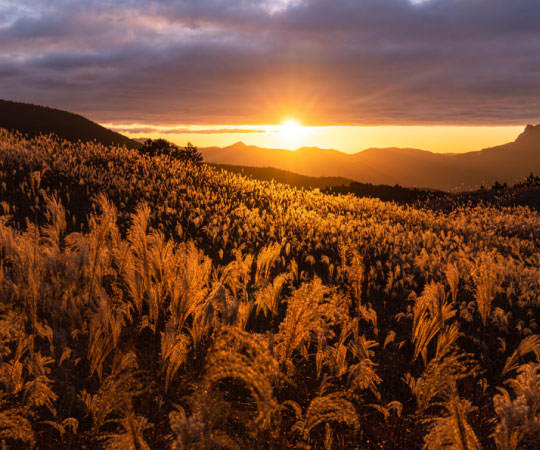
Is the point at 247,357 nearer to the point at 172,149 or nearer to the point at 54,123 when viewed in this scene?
the point at 172,149

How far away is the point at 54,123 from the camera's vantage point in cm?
5741

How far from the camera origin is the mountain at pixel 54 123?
53.1 meters

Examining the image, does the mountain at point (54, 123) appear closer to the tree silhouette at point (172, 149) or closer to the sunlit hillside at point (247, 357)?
the tree silhouette at point (172, 149)

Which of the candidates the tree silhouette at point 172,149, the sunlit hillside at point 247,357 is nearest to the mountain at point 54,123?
the tree silhouette at point 172,149

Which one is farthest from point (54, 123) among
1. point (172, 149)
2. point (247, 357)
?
point (247, 357)

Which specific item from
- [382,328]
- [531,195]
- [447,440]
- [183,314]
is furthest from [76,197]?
[531,195]

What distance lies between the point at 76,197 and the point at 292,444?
29.8ft

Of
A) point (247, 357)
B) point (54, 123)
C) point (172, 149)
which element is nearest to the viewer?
point (247, 357)

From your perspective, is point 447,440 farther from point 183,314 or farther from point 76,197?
point 76,197

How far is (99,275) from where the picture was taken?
12.4 ft

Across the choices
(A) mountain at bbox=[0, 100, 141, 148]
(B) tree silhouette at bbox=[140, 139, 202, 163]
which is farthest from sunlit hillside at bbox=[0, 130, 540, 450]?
(A) mountain at bbox=[0, 100, 141, 148]

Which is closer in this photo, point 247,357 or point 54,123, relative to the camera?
point 247,357

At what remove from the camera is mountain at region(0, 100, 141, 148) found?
53.1 metres

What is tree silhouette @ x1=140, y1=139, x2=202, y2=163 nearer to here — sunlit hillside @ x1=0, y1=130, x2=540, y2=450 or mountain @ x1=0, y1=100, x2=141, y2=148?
sunlit hillside @ x1=0, y1=130, x2=540, y2=450
